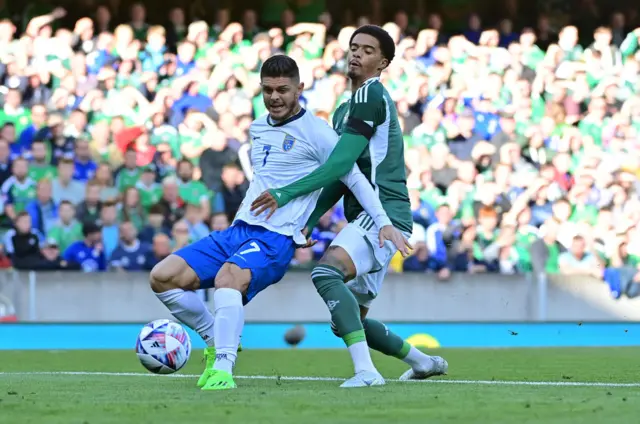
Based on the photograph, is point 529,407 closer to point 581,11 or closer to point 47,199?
point 47,199

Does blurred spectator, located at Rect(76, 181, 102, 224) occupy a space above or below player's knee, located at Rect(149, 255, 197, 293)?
below

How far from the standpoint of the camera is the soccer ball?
7332mm

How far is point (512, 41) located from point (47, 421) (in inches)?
618

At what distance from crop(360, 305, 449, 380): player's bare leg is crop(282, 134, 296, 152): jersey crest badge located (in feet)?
3.48

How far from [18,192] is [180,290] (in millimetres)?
8367

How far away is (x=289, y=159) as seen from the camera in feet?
23.6

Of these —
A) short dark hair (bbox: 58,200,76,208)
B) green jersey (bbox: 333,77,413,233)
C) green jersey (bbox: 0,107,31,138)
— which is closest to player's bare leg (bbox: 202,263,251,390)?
green jersey (bbox: 333,77,413,233)

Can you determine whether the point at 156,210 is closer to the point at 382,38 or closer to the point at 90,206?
the point at 90,206

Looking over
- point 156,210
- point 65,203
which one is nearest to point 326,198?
point 156,210

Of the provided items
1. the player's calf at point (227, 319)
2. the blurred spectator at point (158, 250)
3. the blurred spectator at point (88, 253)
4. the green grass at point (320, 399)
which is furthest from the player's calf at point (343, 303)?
the blurred spectator at point (88, 253)

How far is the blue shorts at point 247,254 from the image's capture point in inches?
272

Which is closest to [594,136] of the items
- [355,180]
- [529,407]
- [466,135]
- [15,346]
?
[466,135]

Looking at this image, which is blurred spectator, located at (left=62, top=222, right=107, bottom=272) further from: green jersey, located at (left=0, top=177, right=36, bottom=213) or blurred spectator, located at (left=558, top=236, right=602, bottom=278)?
blurred spectator, located at (left=558, top=236, right=602, bottom=278)

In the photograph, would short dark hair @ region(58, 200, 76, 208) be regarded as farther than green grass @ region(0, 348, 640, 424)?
Yes
